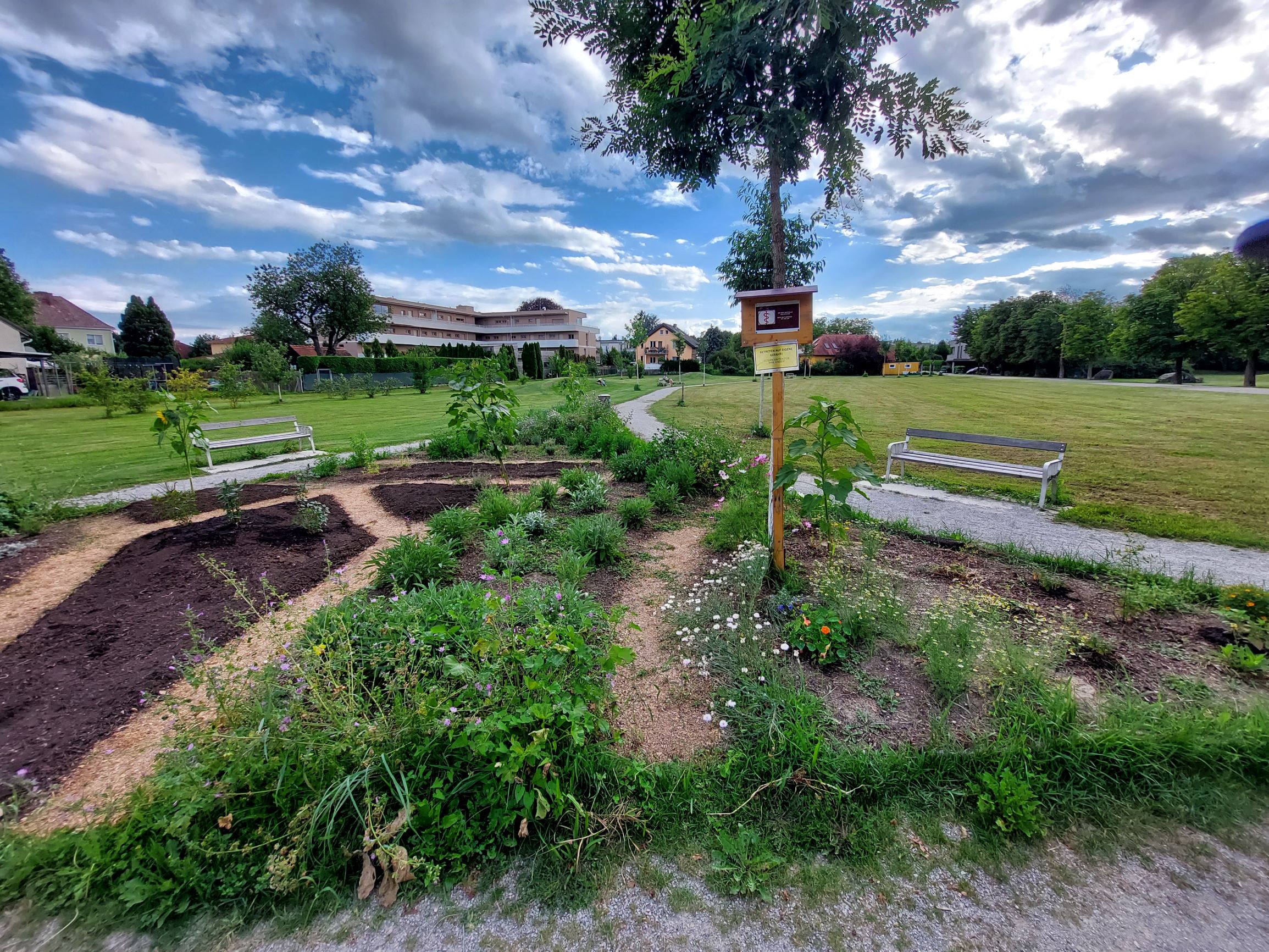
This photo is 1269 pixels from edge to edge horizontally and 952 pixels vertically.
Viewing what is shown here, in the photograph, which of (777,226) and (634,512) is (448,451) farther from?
(777,226)

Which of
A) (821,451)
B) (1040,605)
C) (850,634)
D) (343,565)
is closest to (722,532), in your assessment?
(821,451)

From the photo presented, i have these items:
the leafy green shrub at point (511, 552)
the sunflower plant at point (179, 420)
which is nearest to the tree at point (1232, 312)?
the leafy green shrub at point (511, 552)

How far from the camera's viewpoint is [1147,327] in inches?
1374

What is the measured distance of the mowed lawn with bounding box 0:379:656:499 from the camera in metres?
7.47

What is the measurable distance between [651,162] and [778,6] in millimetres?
1404

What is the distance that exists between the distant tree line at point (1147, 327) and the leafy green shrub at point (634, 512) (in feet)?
57.8

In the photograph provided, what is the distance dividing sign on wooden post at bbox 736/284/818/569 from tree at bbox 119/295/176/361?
6536 centimetres

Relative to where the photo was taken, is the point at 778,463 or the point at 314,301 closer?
the point at 778,463

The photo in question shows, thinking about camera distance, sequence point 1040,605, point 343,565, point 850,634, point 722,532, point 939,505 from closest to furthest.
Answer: point 850,634
point 1040,605
point 343,565
point 722,532
point 939,505

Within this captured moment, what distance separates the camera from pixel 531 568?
3850mm

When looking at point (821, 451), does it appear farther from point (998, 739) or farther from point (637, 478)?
point (637, 478)

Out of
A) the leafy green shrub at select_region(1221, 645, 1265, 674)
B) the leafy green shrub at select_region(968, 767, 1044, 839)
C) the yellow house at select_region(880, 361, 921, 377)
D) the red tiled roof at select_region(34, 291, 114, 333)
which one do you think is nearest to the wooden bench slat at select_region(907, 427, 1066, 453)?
the leafy green shrub at select_region(1221, 645, 1265, 674)

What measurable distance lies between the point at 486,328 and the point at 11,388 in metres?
51.3

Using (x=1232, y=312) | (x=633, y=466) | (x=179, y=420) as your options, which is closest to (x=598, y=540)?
(x=633, y=466)
